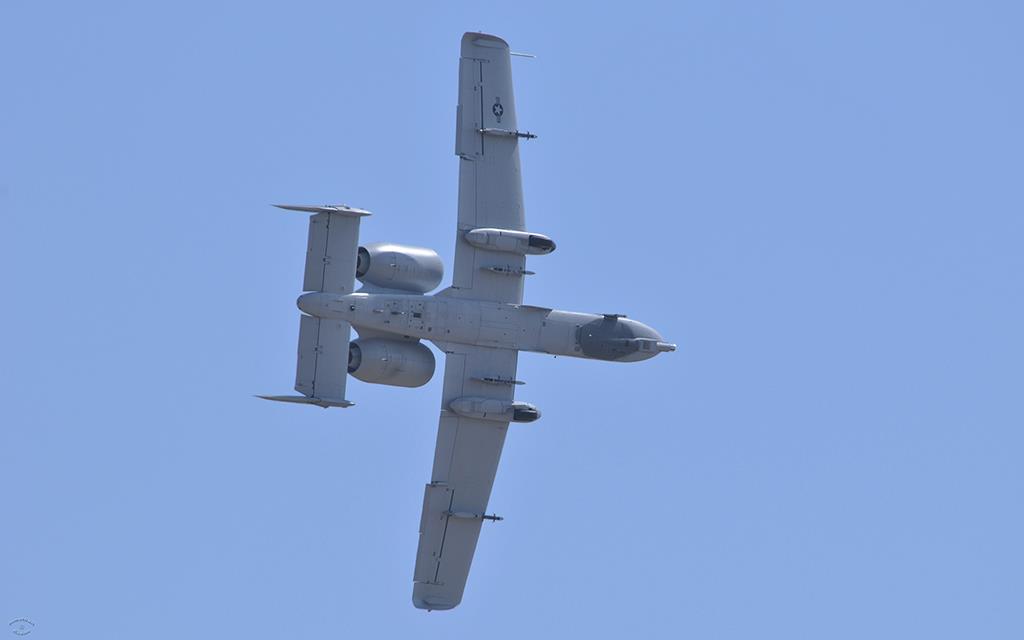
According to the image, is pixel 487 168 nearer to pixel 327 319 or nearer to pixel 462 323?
pixel 462 323

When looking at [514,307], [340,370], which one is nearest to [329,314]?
[340,370]

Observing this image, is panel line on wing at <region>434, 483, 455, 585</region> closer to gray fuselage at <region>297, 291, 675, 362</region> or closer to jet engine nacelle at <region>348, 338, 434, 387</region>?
jet engine nacelle at <region>348, 338, 434, 387</region>

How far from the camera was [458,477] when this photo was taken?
61531 mm

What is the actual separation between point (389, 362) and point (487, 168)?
5943mm

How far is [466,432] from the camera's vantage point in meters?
61.1

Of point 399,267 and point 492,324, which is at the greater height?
point 399,267

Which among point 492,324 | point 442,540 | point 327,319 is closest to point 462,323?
point 492,324

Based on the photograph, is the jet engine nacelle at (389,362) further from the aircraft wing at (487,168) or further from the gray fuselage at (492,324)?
the aircraft wing at (487,168)

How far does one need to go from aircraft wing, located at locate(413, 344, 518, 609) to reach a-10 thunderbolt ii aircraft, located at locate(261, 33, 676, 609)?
0.03 meters

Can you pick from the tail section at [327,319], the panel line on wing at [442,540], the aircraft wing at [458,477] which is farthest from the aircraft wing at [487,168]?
the panel line on wing at [442,540]

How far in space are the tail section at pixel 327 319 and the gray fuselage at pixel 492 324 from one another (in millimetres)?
317

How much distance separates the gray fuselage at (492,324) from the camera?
57875mm

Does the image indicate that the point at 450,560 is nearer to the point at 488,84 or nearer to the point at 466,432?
Result: the point at 466,432

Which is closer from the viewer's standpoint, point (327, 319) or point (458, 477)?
point (327, 319)
